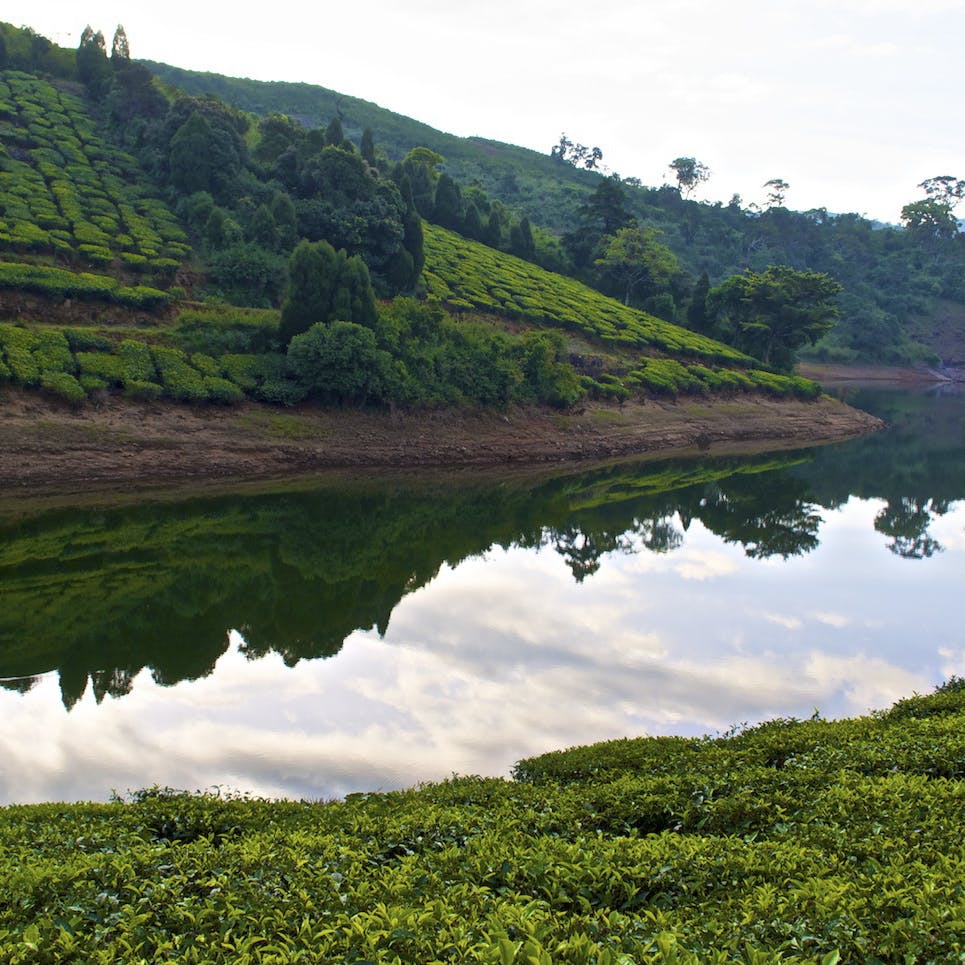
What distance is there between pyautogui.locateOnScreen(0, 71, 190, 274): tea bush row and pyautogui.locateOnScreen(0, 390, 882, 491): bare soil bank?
13056 millimetres

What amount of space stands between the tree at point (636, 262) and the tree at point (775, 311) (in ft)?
17.4

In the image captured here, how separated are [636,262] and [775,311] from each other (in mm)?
12169

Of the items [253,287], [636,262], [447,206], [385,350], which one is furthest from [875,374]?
[253,287]

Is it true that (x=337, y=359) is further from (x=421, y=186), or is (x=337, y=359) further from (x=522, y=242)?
(x=522, y=242)

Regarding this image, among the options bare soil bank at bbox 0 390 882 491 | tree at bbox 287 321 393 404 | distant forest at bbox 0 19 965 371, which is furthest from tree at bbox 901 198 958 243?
tree at bbox 287 321 393 404

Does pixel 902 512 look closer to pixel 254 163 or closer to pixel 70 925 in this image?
pixel 70 925

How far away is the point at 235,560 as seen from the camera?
1939cm

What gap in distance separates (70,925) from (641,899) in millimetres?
3279

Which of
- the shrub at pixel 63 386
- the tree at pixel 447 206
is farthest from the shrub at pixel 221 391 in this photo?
the tree at pixel 447 206

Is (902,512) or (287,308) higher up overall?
(287,308)

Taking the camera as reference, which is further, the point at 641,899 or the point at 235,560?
the point at 235,560

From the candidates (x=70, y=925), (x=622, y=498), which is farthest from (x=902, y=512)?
(x=70, y=925)

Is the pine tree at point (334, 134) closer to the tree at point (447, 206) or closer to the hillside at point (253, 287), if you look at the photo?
the hillside at point (253, 287)

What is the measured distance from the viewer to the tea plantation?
396 centimetres
